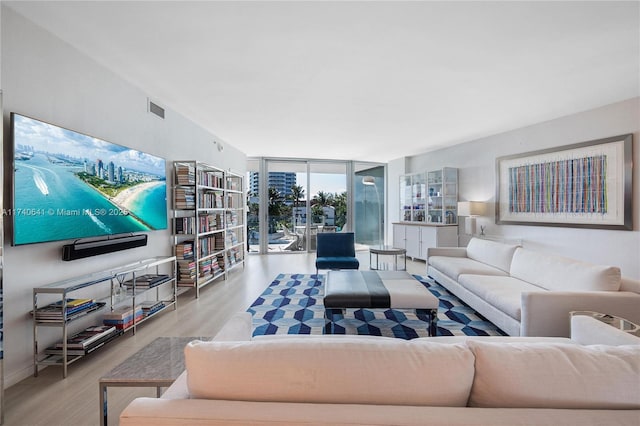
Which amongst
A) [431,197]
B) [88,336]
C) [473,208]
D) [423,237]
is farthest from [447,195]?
[88,336]

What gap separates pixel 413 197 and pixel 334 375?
6678mm

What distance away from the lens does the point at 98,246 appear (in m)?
2.54

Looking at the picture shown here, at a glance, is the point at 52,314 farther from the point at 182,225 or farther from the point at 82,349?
the point at 182,225

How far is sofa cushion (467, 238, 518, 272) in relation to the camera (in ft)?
12.2

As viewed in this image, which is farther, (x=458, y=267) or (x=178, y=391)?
(x=458, y=267)

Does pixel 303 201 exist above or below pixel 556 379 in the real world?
above

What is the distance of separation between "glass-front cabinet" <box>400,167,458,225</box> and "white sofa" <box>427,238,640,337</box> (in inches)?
86.4

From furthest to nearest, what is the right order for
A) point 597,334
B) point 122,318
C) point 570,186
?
1. point 570,186
2. point 122,318
3. point 597,334

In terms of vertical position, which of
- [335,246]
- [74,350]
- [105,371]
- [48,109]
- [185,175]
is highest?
[48,109]

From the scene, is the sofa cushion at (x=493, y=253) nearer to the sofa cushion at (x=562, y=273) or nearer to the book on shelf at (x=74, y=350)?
the sofa cushion at (x=562, y=273)

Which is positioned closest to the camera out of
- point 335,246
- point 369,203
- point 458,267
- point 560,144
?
point 458,267

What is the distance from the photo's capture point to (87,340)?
226 cm

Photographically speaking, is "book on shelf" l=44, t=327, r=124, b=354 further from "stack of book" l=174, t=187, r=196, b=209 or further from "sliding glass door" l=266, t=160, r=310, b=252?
"sliding glass door" l=266, t=160, r=310, b=252

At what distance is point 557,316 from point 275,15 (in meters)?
3.07
